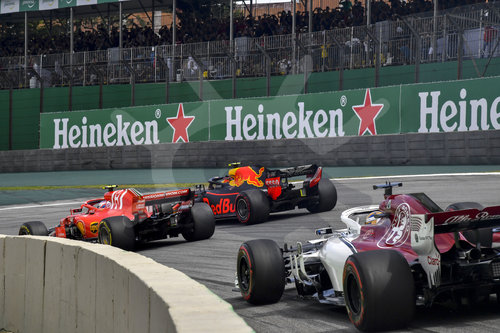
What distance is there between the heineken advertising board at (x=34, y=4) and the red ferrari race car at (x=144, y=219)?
78.4 ft

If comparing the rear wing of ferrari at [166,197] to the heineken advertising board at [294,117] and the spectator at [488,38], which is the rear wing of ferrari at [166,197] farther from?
the spectator at [488,38]

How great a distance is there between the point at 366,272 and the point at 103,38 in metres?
31.5

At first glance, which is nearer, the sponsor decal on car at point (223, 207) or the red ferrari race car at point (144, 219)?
the red ferrari race car at point (144, 219)

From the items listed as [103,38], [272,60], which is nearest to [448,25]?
[272,60]

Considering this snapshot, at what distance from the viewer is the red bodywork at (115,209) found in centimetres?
1138

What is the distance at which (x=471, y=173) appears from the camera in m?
18.4

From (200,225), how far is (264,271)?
16.8 feet

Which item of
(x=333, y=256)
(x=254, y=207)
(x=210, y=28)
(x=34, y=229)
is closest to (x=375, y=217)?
(x=333, y=256)

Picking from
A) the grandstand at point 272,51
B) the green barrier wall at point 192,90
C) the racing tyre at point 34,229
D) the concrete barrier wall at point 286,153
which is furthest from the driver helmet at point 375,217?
the green barrier wall at point 192,90

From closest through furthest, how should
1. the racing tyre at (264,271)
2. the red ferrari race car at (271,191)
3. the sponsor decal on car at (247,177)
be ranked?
the racing tyre at (264,271), the red ferrari race car at (271,191), the sponsor decal on car at (247,177)

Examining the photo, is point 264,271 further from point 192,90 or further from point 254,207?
point 192,90

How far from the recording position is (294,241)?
35.2 ft

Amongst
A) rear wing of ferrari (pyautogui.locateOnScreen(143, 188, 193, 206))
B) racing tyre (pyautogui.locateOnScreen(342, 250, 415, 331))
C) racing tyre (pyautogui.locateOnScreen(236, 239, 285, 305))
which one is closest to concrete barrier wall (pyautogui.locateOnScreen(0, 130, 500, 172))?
rear wing of ferrari (pyautogui.locateOnScreen(143, 188, 193, 206))

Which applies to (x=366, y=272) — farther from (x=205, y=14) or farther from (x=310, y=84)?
(x=205, y=14)
